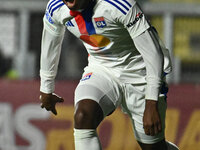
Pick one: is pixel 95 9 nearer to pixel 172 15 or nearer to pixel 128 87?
pixel 128 87

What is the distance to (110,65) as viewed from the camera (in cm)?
441

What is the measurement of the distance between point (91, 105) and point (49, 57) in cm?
73

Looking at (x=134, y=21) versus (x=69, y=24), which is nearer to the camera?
(x=134, y=21)

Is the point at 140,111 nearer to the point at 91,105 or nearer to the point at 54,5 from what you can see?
the point at 91,105

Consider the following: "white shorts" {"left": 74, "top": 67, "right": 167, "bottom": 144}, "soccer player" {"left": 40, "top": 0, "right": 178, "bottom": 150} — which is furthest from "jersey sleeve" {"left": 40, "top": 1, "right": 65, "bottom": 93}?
"white shorts" {"left": 74, "top": 67, "right": 167, "bottom": 144}

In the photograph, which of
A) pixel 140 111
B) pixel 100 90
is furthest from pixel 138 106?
pixel 100 90

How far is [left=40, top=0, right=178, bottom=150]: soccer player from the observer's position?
3959 mm

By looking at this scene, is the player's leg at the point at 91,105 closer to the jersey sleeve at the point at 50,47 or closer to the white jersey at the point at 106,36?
the white jersey at the point at 106,36

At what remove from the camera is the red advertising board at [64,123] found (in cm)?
680

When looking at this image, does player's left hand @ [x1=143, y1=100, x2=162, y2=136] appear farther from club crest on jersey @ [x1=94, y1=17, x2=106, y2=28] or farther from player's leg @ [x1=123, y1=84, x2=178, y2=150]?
club crest on jersey @ [x1=94, y1=17, x2=106, y2=28]

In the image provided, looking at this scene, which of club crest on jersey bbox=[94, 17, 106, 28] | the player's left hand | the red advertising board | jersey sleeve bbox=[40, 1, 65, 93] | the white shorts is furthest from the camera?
the red advertising board

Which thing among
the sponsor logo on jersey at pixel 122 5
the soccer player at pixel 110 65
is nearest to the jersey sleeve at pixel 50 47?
the soccer player at pixel 110 65

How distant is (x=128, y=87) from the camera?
4.45m

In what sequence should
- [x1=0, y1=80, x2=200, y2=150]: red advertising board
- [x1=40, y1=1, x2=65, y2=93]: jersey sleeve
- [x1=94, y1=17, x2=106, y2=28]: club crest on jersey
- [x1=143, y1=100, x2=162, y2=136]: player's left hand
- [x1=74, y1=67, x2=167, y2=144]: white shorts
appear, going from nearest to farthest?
[x1=143, y1=100, x2=162, y2=136]: player's left hand → [x1=94, y1=17, x2=106, y2=28]: club crest on jersey → [x1=74, y1=67, x2=167, y2=144]: white shorts → [x1=40, y1=1, x2=65, y2=93]: jersey sleeve → [x1=0, y1=80, x2=200, y2=150]: red advertising board
